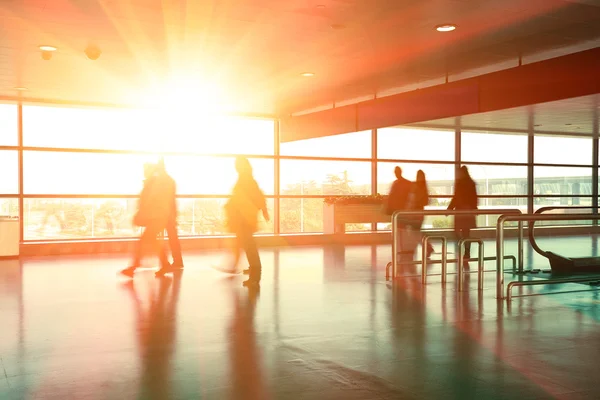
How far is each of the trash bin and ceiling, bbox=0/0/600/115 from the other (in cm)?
247

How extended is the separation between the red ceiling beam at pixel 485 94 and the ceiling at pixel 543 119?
150cm

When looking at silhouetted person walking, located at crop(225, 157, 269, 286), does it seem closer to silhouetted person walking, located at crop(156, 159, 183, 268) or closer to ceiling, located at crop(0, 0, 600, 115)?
silhouetted person walking, located at crop(156, 159, 183, 268)

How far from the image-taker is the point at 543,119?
14.2m

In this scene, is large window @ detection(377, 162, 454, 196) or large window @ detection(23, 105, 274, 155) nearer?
large window @ detection(23, 105, 274, 155)

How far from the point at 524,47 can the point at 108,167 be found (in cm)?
906

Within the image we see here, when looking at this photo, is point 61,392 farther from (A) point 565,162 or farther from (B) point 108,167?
(A) point 565,162

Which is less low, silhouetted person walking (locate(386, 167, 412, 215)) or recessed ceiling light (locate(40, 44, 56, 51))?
recessed ceiling light (locate(40, 44, 56, 51))

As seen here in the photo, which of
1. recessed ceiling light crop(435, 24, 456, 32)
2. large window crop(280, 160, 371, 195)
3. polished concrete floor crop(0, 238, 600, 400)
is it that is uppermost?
recessed ceiling light crop(435, 24, 456, 32)

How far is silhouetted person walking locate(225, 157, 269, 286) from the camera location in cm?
832

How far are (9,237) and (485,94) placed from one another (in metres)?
8.93

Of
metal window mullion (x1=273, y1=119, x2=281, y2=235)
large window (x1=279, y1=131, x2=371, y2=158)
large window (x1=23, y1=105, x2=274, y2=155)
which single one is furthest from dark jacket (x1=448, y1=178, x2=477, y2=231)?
large window (x1=23, y1=105, x2=274, y2=155)

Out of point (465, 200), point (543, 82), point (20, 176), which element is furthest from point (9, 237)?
point (543, 82)

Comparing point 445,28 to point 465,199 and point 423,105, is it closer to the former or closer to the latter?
point 423,105

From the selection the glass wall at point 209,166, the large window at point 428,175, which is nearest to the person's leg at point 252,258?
the glass wall at point 209,166
